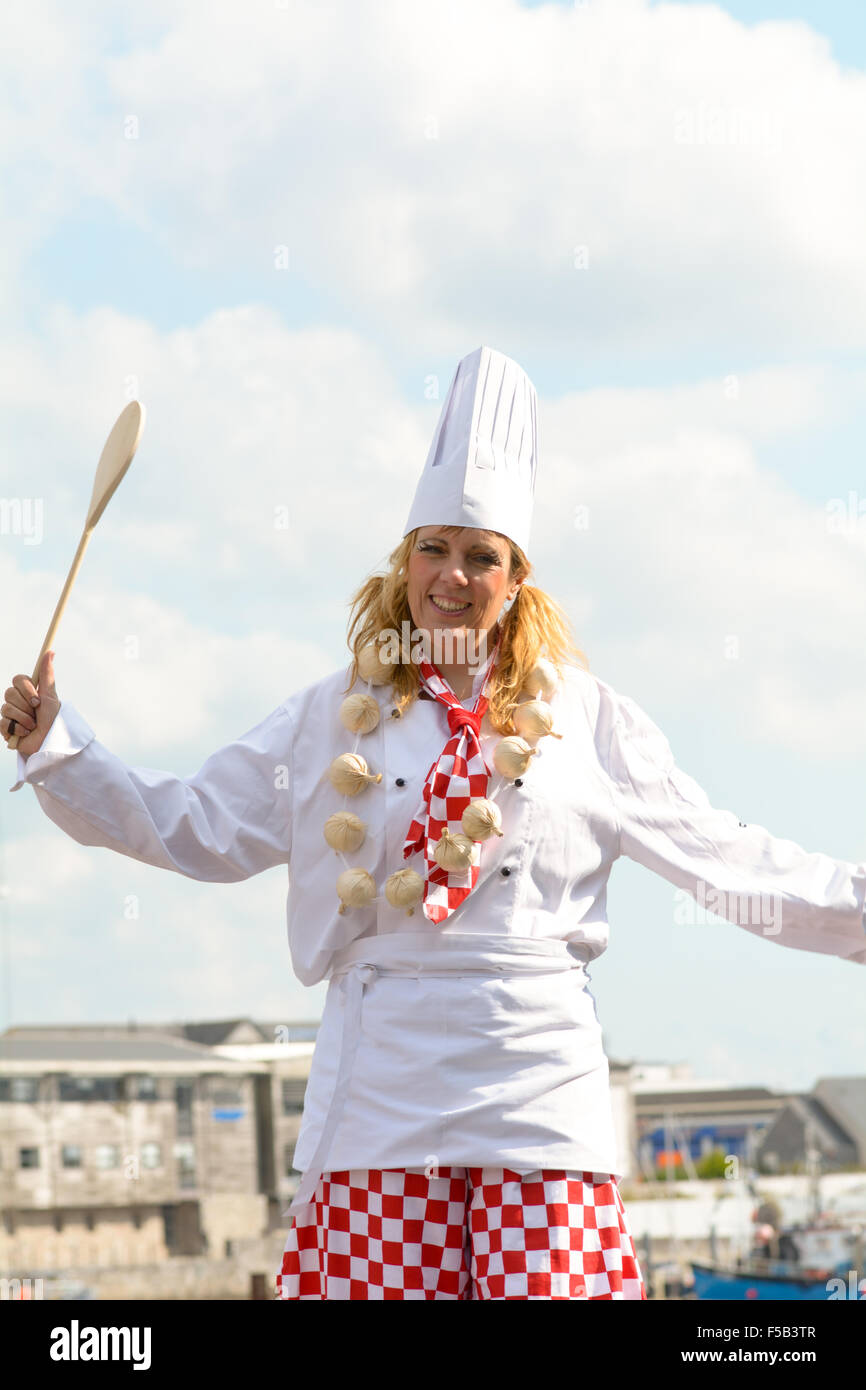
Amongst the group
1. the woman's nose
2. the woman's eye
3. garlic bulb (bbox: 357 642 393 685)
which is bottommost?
garlic bulb (bbox: 357 642 393 685)

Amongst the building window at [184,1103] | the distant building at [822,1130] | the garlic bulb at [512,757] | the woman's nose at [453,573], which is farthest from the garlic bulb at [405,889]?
the distant building at [822,1130]

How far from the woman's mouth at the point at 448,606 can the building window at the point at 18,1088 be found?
51.2 m

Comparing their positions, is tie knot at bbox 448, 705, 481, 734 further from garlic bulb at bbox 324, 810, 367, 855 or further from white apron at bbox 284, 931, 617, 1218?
white apron at bbox 284, 931, 617, 1218

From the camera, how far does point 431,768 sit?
275cm

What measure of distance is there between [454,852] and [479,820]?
62 mm

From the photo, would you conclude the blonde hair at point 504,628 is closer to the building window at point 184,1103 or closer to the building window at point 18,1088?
the building window at point 184,1103

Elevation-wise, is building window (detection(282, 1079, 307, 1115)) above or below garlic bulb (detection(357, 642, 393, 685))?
above

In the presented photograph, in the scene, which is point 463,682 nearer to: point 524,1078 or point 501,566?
point 501,566

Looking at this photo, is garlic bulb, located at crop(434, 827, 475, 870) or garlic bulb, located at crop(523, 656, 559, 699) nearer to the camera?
garlic bulb, located at crop(434, 827, 475, 870)

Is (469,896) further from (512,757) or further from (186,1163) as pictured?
(186,1163)

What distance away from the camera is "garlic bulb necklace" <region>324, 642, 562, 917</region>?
2.66m

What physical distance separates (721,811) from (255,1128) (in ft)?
162

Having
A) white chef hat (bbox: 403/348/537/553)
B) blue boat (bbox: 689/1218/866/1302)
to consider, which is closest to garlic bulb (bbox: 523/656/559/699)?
white chef hat (bbox: 403/348/537/553)
